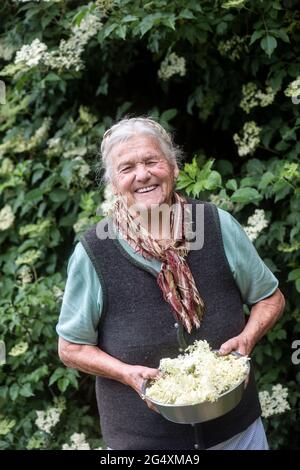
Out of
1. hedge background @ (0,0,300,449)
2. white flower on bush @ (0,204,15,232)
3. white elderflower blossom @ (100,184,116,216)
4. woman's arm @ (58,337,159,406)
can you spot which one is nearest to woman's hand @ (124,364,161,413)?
woman's arm @ (58,337,159,406)

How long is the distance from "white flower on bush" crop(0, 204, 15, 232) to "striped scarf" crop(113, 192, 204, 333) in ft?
5.08

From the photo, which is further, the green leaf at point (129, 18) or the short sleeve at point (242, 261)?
the green leaf at point (129, 18)

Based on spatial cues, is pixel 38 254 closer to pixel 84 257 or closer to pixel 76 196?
pixel 76 196

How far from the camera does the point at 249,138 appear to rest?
3.22 meters

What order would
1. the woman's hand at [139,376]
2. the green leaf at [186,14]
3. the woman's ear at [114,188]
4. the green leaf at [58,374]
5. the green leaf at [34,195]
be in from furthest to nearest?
the green leaf at [34,195], the green leaf at [58,374], the green leaf at [186,14], the woman's ear at [114,188], the woman's hand at [139,376]

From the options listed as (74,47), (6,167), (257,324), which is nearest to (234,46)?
(74,47)

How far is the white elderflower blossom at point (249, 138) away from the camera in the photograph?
3.21 meters

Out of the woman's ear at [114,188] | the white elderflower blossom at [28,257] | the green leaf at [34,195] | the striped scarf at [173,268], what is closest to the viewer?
the striped scarf at [173,268]

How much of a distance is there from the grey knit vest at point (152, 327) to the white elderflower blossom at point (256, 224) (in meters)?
0.86

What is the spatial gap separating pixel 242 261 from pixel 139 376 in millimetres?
440

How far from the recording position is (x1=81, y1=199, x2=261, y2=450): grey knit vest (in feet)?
6.53

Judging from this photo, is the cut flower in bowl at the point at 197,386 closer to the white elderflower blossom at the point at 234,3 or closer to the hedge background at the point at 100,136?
the hedge background at the point at 100,136

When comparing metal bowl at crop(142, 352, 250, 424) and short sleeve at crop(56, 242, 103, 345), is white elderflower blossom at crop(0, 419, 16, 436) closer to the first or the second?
short sleeve at crop(56, 242, 103, 345)

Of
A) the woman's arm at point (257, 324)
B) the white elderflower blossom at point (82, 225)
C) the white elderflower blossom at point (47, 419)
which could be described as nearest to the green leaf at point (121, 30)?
the white elderflower blossom at point (82, 225)
